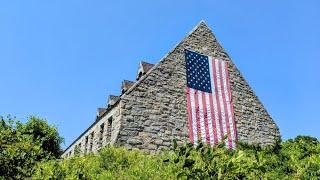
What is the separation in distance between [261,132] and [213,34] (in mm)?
5904

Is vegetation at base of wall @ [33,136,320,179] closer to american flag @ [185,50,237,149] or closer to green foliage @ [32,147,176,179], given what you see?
green foliage @ [32,147,176,179]

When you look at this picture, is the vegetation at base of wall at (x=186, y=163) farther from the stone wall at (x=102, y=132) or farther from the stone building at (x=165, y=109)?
the stone wall at (x=102, y=132)

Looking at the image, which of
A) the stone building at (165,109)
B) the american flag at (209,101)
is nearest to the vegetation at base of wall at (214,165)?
the stone building at (165,109)

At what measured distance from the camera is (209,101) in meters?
20.3

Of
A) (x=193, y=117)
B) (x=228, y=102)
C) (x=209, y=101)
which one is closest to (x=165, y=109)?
(x=193, y=117)

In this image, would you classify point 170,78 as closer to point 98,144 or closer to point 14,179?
point 98,144

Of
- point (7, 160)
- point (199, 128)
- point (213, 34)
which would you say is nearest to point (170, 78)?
point (199, 128)

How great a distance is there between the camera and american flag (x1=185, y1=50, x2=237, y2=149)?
19453 mm

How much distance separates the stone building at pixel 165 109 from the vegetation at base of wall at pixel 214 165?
4591 millimetres

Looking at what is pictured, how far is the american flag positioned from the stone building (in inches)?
13.7

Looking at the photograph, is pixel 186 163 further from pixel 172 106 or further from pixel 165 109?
pixel 172 106

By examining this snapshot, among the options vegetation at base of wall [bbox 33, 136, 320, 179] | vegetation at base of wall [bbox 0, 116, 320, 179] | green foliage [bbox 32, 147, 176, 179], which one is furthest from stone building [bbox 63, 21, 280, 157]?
vegetation at base of wall [bbox 33, 136, 320, 179]

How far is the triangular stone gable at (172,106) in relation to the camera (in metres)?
17.7

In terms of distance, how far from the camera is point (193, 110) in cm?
1956
